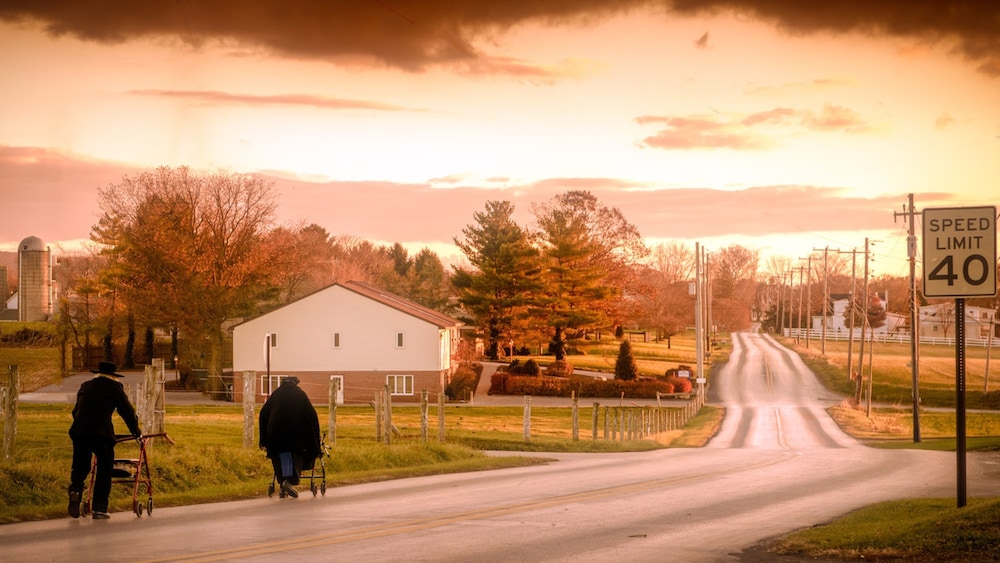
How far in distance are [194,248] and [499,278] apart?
90.1 feet

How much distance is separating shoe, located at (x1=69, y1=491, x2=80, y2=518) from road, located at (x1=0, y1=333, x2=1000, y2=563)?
7.7 inches

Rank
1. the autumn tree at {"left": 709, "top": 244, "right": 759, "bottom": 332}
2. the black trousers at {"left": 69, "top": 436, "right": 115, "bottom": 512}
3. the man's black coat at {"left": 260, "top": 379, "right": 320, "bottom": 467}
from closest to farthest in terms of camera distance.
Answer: the black trousers at {"left": 69, "top": 436, "right": 115, "bottom": 512} < the man's black coat at {"left": 260, "top": 379, "right": 320, "bottom": 467} < the autumn tree at {"left": 709, "top": 244, "right": 759, "bottom": 332}

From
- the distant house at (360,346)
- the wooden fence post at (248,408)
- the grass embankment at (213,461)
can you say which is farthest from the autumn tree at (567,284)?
the wooden fence post at (248,408)

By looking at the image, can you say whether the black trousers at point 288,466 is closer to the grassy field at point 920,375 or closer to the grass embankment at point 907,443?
the grass embankment at point 907,443

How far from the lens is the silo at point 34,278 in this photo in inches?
4348

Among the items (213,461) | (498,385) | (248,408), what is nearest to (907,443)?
(498,385)

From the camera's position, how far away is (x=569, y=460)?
28219 millimetres

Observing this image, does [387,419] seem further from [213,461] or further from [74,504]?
[74,504]

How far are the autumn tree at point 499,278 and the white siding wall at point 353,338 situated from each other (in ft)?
54.3

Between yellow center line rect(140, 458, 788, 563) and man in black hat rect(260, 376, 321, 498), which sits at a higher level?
man in black hat rect(260, 376, 321, 498)

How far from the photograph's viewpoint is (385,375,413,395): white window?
75.4m

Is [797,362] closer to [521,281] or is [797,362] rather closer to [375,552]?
[521,281]

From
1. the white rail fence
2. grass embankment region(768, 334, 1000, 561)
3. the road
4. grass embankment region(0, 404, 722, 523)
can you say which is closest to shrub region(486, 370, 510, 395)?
grass embankment region(768, 334, 1000, 561)

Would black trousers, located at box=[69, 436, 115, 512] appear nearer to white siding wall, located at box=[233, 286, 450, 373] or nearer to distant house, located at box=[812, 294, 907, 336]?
white siding wall, located at box=[233, 286, 450, 373]
